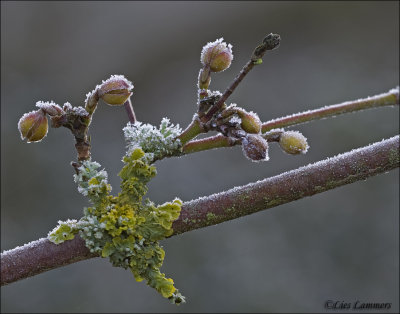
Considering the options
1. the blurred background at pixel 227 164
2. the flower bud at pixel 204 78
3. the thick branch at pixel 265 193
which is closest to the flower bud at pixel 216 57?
the flower bud at pixel 204 78

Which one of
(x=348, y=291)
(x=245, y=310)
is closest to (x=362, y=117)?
(x=348, y=291)

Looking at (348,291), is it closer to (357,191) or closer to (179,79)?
(357,191)

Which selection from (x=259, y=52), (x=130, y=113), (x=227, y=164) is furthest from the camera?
(x=227, y=164)

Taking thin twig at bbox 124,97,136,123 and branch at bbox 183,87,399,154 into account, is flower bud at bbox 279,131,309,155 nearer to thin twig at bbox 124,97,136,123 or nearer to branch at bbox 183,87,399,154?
branch at bbox 183,87,399,154

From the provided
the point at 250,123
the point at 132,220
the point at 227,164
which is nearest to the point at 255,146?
the point at 250,123

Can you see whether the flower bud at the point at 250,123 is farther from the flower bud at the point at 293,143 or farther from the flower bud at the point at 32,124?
the flower bud at the point at 32,124

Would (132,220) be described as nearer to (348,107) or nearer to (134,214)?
(134,214)

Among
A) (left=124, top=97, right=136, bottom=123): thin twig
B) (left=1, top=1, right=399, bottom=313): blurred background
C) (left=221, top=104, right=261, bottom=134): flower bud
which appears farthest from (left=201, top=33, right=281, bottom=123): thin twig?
(left=1, top=1, right=399, bottom=313): blurred background
